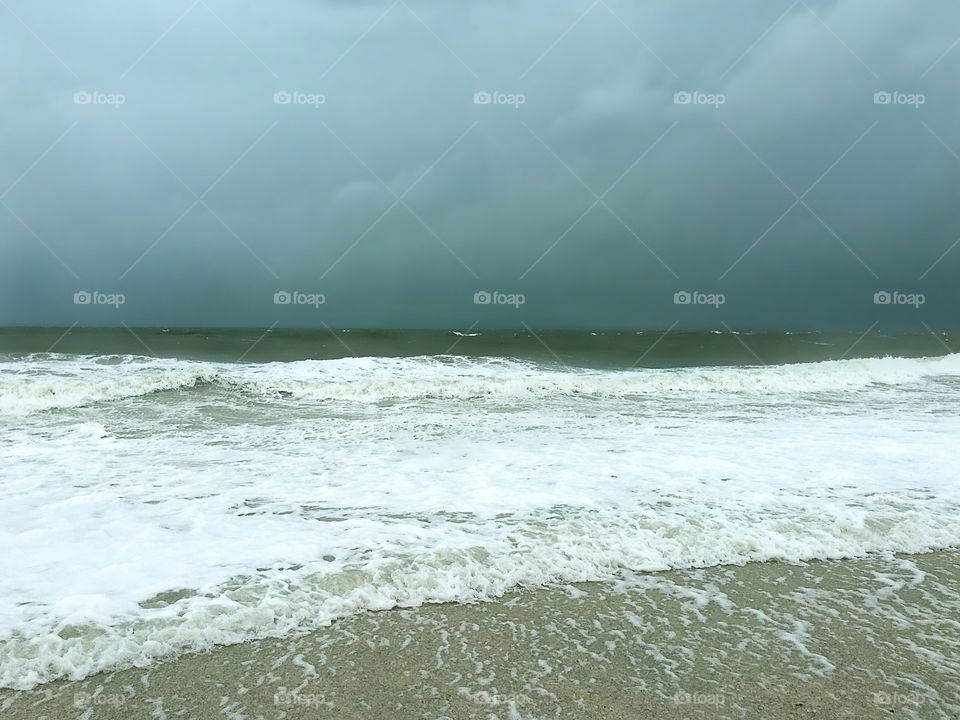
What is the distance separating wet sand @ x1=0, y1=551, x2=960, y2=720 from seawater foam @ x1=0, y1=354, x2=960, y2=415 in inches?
477

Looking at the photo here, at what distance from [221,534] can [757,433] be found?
858cm

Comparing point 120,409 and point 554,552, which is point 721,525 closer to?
point 554,552

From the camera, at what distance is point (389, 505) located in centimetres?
626

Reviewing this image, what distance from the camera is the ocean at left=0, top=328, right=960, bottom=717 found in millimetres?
4066

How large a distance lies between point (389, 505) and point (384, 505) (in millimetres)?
50

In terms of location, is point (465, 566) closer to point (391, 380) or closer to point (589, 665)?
point (589, 665)

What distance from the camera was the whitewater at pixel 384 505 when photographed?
161 inches

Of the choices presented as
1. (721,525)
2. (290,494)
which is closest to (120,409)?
(290,494)

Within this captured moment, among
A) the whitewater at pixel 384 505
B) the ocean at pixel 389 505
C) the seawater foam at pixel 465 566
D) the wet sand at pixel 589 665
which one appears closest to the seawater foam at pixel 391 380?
the ocean at pixel 389 505

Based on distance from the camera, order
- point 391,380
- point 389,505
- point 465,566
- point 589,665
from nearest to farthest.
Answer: point 589,665, point 465,566, point 389,505, point 391,380

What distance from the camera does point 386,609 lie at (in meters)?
4.07

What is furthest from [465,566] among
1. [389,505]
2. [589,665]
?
[389,505]

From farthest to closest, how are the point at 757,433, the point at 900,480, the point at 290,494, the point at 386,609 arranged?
the point at 757,433 < the point at 900,480 < the point at 290,494 < the point at 386,609

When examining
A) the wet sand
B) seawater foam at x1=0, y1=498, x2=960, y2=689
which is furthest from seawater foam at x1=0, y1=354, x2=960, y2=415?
the wet sand
